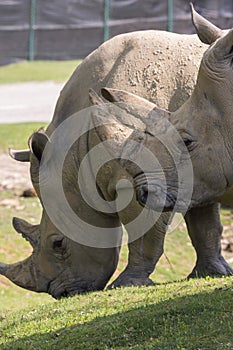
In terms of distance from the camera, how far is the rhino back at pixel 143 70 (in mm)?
9562

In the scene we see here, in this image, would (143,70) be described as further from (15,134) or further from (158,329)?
(15,134)

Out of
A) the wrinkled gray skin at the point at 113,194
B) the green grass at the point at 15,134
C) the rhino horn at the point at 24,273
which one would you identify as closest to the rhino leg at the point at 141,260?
the wrinkled gray skin at the point at 113,194

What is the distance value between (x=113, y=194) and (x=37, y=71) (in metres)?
21.2

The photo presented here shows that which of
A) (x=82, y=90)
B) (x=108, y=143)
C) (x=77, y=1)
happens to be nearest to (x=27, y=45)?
(x=77, y=1)

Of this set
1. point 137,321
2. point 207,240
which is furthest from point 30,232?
point 137,321

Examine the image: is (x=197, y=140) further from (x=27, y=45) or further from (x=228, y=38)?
(x=27, y=45)

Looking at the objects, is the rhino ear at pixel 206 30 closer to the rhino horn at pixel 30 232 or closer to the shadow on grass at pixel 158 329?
the shadow on grass at pixel 158 329

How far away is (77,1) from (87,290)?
2363 cm

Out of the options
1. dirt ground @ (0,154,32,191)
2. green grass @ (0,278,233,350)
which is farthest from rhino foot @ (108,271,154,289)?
dirt ground @ (0,154,32,191)

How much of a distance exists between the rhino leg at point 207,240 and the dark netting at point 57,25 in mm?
21977

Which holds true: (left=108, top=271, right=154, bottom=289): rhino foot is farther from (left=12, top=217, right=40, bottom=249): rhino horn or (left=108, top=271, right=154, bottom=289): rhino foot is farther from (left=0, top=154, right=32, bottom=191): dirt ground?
(left=0, top=154, right=32, bottom=191): dirt ground

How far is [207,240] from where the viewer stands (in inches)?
415

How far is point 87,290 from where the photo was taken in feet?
34.2

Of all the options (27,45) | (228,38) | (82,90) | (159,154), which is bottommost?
(27,45)
